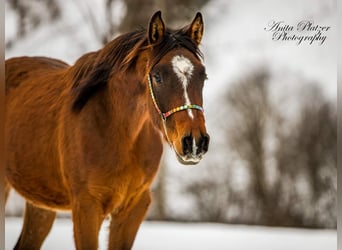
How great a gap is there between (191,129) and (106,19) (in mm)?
6960

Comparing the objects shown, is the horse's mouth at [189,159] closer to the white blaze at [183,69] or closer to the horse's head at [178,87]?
the horse's head at [178,87]

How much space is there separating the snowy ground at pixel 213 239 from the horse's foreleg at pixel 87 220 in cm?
236

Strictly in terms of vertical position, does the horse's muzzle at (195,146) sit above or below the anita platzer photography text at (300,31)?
below

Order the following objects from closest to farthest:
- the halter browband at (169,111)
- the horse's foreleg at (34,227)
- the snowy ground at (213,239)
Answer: the halter browband at (169,111) → the horse's foreleg at (34,227) → the snowy ground at (213,239)

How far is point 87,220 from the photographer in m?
3.31

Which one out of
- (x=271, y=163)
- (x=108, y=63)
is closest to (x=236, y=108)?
(x=271, y=163)

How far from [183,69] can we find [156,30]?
368 millimetres

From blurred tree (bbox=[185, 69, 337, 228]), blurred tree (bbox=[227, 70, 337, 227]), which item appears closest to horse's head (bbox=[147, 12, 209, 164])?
blurred tree (bbox=[227, 70, 337, 227])

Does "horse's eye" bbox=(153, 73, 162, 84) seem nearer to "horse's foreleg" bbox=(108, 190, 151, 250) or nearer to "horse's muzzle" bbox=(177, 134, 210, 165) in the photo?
"horse's muzzle" bbox=(177, 134, 210, 165)

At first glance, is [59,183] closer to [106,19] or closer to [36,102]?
[36,102]

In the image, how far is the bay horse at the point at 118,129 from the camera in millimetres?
3016

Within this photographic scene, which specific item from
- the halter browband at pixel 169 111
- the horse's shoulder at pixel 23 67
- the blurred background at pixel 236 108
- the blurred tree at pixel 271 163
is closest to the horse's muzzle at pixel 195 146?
the halter browband at pixel 169 111

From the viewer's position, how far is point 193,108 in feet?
9.64

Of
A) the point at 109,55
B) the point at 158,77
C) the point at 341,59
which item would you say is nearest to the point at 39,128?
the point at 109,55
